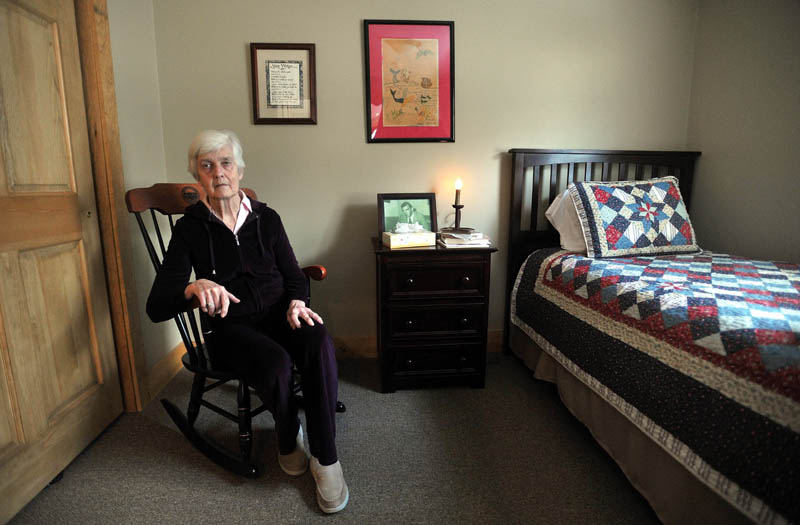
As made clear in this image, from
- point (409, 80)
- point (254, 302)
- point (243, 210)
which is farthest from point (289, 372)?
point (409, 80)

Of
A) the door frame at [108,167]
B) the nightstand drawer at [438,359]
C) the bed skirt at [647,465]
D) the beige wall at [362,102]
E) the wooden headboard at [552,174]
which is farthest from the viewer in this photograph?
the wooden headboard at [552,174]

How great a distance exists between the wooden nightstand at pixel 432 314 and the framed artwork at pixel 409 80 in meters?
0.74

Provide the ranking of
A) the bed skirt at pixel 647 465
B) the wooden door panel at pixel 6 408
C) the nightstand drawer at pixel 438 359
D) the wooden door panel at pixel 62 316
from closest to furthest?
the bed skirt at pixel 647 465, the wooden door panel at pixel 6 408, the wooden door panel at pixel 62 316, the nightstand drawer at pixel 438 359

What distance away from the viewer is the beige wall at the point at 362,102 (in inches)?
85.9

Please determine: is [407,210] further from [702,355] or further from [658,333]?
[702,355]

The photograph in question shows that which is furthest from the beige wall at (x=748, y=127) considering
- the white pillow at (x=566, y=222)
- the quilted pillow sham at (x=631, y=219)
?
the white pillow at (x=566, y=222)

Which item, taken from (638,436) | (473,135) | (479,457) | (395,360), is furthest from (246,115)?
(638,436)

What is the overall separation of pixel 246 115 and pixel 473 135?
1264 millimetres

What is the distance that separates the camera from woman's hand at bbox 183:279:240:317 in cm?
134

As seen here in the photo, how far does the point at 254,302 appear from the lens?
1565mm

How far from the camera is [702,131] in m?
2.39

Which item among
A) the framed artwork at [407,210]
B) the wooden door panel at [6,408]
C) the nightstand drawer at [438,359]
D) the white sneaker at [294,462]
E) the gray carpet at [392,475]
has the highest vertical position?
the framed artwork at [407,210]

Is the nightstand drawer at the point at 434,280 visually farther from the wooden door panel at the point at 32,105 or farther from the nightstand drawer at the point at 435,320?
the wooden door panel at the point at 32,105

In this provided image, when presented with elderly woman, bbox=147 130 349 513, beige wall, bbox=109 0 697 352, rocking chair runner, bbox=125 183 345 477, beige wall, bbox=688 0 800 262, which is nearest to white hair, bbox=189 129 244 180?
elderly woman, bbox=147 130 349 513
